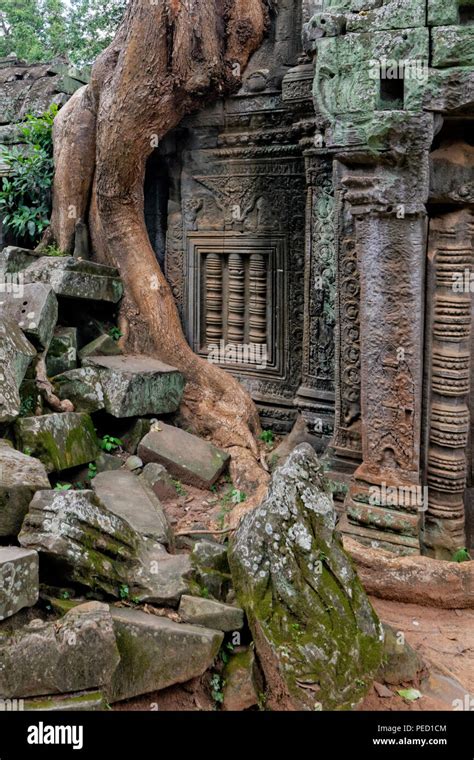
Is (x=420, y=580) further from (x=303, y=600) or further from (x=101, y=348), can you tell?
(x=101, y=348)

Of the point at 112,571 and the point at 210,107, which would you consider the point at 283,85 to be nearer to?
the point at 210,107

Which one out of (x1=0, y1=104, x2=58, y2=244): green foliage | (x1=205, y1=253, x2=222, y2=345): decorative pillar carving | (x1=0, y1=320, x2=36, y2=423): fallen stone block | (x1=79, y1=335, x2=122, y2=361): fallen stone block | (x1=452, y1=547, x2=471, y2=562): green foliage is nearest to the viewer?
(x1=0, y1=320, x2=36, y2=423): fallen stone block

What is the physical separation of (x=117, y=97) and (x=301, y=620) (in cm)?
461

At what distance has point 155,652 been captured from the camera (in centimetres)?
277

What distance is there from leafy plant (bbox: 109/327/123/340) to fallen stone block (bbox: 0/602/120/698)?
3504 millimetres

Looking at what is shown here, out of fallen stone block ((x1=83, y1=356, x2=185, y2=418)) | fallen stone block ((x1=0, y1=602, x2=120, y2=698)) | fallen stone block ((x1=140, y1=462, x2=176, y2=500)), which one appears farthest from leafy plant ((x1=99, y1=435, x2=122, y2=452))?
fallen stone block ((x1=0, y1=602, x2=120, y2=698))

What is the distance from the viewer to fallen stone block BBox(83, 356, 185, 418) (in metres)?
4.98

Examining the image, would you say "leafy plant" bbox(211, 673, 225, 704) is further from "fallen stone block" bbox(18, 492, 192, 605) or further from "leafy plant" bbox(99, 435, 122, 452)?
"leafy plant" bbox(99, 435, 122, 452)

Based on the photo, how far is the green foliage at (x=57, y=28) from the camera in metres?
13.9

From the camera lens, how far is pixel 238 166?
5977 mm

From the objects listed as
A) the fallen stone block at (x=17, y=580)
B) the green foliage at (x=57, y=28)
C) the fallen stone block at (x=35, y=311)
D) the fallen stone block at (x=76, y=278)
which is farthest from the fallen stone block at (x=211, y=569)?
the green foliage at (x=57, y=28)

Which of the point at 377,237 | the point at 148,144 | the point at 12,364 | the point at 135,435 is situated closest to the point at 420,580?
the point at 377,237

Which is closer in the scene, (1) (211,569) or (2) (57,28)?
(1) (211,569)

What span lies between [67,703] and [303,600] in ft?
3.35
